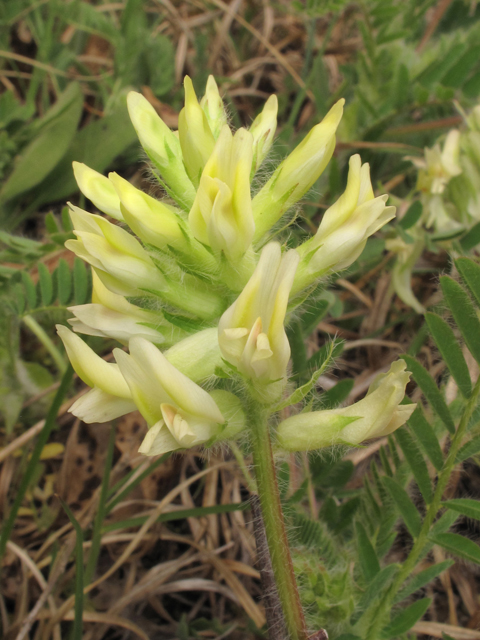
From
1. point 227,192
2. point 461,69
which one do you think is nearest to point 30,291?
point 227,192

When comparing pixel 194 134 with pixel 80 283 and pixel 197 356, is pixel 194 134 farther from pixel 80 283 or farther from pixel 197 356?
pixel 80 283

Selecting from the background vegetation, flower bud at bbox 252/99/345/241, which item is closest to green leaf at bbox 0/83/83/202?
the background vegetation

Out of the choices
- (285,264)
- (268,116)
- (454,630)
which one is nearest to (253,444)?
(285,264)

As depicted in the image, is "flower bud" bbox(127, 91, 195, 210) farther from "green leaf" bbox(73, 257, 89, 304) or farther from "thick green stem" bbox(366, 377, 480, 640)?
"thick green stem" bbox(366, 377, 480, 640)

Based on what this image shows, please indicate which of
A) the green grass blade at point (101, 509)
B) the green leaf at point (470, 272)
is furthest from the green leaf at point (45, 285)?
the green leaf at point (470, 272)

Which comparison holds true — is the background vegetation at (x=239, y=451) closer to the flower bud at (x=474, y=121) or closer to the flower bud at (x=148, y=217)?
the flower bud at (x=474, y=121)
